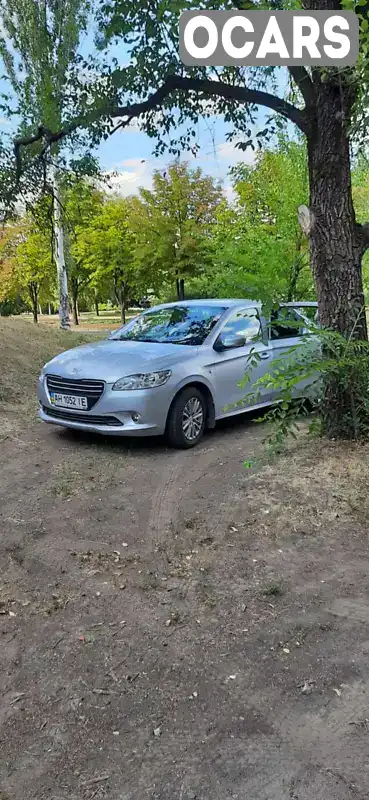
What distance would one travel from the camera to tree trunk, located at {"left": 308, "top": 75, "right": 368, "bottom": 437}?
5.02 meters

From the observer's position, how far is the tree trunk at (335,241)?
198 inches

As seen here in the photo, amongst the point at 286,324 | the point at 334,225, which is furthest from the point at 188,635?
the point at 334,225

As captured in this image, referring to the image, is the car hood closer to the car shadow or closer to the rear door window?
the car shadow

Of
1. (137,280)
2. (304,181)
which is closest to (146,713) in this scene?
(304,181)

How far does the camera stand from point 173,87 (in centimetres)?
568

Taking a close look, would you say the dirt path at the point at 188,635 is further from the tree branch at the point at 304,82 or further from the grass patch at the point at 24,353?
the grass patch at the point at 24,353

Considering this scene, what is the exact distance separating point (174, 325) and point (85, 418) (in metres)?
1.70

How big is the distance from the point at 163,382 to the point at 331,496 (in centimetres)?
211

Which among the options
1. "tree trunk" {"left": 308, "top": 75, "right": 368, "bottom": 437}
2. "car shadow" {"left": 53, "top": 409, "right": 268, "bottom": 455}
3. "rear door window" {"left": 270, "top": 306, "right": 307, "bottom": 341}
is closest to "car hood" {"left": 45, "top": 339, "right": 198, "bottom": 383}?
"car shadow" {"left": 53, "top": 409, "right": 268, "bottom": 455}

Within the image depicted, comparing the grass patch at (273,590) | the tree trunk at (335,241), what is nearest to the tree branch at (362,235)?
the tree trunk at (335,241)

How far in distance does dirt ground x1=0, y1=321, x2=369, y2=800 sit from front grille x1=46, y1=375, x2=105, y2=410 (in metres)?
0.85

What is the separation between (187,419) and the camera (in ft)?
19.5

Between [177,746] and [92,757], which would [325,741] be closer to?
[177,746]

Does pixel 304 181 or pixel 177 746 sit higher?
pixel 304 181
